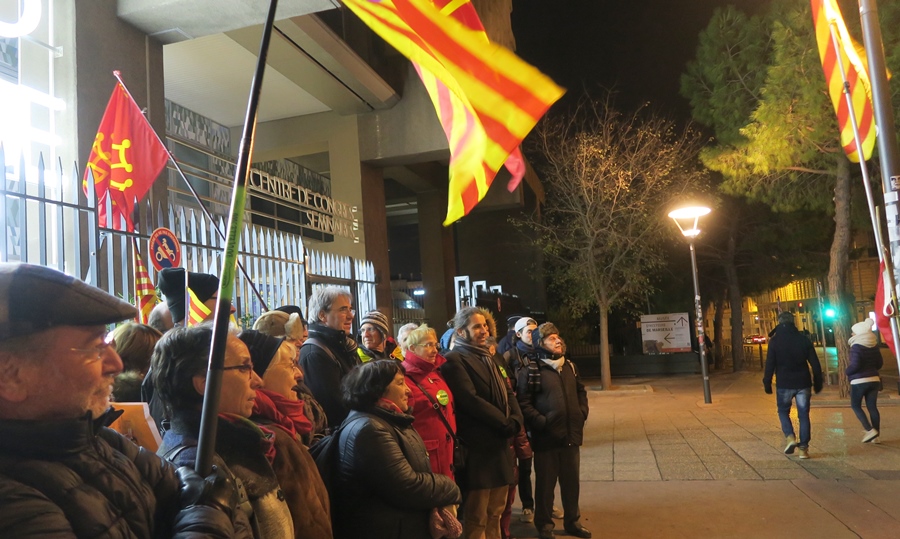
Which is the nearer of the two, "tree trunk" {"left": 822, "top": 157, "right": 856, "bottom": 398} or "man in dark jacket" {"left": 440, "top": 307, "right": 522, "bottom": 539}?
"man in dark jacket" {"left": 440, "top": 307, "right": 522, "bottom": 539}

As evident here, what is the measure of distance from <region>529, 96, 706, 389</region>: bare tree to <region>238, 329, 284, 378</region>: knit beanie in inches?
744

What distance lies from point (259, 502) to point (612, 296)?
20833 mm

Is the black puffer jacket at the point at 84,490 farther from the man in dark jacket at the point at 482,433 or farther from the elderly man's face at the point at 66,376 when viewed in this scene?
the man in dark jacket at the point at 482,433

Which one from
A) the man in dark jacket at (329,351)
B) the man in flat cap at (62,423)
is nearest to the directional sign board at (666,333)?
the man in dark jacket at (329,351)

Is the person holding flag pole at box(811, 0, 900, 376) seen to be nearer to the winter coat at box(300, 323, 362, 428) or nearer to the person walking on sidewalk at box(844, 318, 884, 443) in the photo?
the winter coat at box(300, 323, 362, 428)

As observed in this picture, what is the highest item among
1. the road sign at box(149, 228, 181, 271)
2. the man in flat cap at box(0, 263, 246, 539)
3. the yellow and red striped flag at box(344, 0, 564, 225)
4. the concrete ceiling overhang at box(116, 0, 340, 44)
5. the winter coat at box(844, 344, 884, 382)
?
the concrete ceiling overhang at box(116, 0, 340, 44)

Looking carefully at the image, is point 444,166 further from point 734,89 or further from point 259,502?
point 259,502

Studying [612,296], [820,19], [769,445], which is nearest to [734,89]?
[612,296]

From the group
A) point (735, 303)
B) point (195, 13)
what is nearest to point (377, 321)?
point (195, 13)

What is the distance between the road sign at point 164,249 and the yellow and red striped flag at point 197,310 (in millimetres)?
1691

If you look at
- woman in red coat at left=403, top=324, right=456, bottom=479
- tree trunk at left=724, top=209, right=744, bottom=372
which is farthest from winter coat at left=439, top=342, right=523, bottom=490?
tree trunk at left=724, top=209, right=744, bottom=372

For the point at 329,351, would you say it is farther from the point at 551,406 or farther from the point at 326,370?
the point at 551,406

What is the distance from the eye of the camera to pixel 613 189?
2134 cm

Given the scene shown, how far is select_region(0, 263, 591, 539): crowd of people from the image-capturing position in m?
1.51
